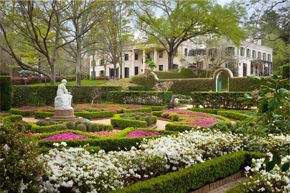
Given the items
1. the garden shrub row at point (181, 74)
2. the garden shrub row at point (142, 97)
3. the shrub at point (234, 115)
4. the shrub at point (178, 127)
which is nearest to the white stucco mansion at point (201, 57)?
the garden shrub row at point (181, 74)

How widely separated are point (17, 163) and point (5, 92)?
16.7 meters

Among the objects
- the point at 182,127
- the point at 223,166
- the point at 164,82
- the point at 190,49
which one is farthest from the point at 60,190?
the point at 190,49

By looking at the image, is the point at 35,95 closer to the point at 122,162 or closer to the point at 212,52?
the point at 122,162

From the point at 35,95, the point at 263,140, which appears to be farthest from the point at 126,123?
the point at 35,95

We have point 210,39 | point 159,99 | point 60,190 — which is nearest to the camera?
point 60,190

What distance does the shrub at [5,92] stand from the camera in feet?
62.0

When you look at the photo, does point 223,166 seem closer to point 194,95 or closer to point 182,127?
point 182,127

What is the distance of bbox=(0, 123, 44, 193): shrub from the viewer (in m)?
3.96

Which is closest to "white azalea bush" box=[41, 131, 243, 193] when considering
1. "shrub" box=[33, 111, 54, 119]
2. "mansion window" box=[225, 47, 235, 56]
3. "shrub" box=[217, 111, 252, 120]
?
"shrub" box=[217, 111, 252, 120]

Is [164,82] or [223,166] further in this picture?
[164,82]

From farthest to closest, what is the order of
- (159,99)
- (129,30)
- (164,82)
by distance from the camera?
(129,30)
(164,82)
(159,99)

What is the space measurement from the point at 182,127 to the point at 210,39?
109 feet

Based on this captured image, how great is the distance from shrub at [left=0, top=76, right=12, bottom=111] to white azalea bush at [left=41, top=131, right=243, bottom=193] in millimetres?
14210

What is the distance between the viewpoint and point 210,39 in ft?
139
